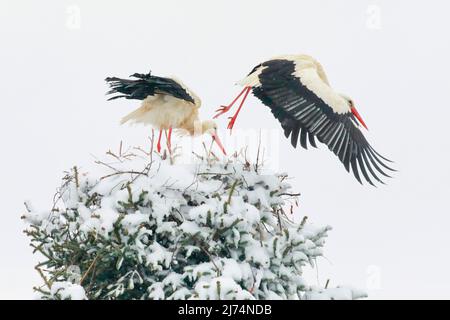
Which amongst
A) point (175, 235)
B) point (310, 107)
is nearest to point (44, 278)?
point (175, 235)

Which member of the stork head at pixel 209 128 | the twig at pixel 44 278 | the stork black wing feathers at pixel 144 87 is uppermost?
the stork black wing feathers at pixel 144 87

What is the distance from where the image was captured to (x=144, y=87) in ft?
26.0

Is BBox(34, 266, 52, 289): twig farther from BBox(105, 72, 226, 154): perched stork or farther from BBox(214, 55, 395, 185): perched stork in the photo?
BBox(214, 55, 395, 185): perched stork

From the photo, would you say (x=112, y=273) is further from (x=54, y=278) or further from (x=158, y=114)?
(x=158, y=114)

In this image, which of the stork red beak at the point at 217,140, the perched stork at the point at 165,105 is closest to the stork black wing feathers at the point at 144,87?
the perched stork at the point at 165,105

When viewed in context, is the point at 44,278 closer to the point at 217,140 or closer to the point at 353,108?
the point at 217,140

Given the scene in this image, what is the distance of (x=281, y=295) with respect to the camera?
7.16 m

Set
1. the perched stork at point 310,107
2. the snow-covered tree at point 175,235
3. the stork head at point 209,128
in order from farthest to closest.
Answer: the stork head at point 209,128 → the perched stork at point 310,107 → the snow-covered tree at point 175,235

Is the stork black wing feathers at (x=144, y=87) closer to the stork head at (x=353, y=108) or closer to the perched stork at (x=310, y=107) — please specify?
the perched stork at (x=310, y=107)

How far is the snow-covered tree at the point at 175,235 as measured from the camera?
6.82 metres

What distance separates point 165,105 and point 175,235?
175 cm

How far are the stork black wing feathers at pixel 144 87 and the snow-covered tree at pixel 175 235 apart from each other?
0.66 metres

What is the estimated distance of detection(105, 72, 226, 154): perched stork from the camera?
791 centimetres
